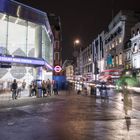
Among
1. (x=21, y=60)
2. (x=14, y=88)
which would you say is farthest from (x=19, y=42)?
(x=14, y=88)

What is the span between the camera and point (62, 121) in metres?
14.0

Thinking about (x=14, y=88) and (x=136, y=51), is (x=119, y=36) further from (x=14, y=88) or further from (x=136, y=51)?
(x=14, y=88)

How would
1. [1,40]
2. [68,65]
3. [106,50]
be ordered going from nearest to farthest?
[1,40]
[106,50]
[68,65]

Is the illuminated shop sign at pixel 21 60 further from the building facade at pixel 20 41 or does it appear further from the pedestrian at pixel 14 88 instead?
the pedestrian at pixel 14 88

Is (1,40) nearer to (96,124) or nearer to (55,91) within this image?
(55,91)

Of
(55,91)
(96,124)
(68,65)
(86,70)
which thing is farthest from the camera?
(68,65)

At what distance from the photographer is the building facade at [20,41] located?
27.6 m

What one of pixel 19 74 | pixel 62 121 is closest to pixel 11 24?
pixel 19 74

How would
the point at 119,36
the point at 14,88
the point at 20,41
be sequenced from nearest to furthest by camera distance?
the point at 14,88 < the point at 20,41 < the point at 119,36

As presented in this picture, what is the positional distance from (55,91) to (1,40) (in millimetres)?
11372

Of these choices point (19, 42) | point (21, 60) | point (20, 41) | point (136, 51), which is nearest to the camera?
point (21, 60)

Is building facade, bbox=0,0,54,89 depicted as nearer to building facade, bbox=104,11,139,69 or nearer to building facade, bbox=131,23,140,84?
building facade, bbox=131,23,140,84

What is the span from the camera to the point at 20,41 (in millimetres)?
30734

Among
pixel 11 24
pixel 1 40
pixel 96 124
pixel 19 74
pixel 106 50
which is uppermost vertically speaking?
pixel 106 50
